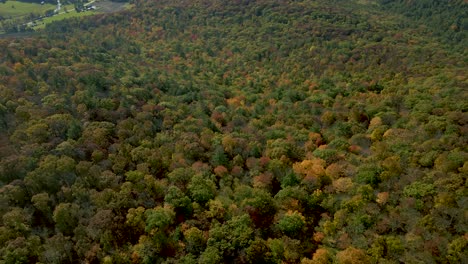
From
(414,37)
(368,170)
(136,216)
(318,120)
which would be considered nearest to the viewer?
(136,216)

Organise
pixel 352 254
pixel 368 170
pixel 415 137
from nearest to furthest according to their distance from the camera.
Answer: pixel 352 254 < pixel 368 170 < pixel 415 137

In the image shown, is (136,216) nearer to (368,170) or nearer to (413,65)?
(368,170)

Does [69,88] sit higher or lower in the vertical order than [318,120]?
higher

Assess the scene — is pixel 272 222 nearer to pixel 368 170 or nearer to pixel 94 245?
pixel 368 170

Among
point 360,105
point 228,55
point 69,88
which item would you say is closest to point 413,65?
point 360,105

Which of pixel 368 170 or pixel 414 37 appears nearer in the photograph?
pixel 368 170

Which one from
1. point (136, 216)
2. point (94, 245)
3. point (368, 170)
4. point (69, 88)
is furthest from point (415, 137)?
point (69, 88)

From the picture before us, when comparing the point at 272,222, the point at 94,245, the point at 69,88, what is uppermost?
the point at 69,88
